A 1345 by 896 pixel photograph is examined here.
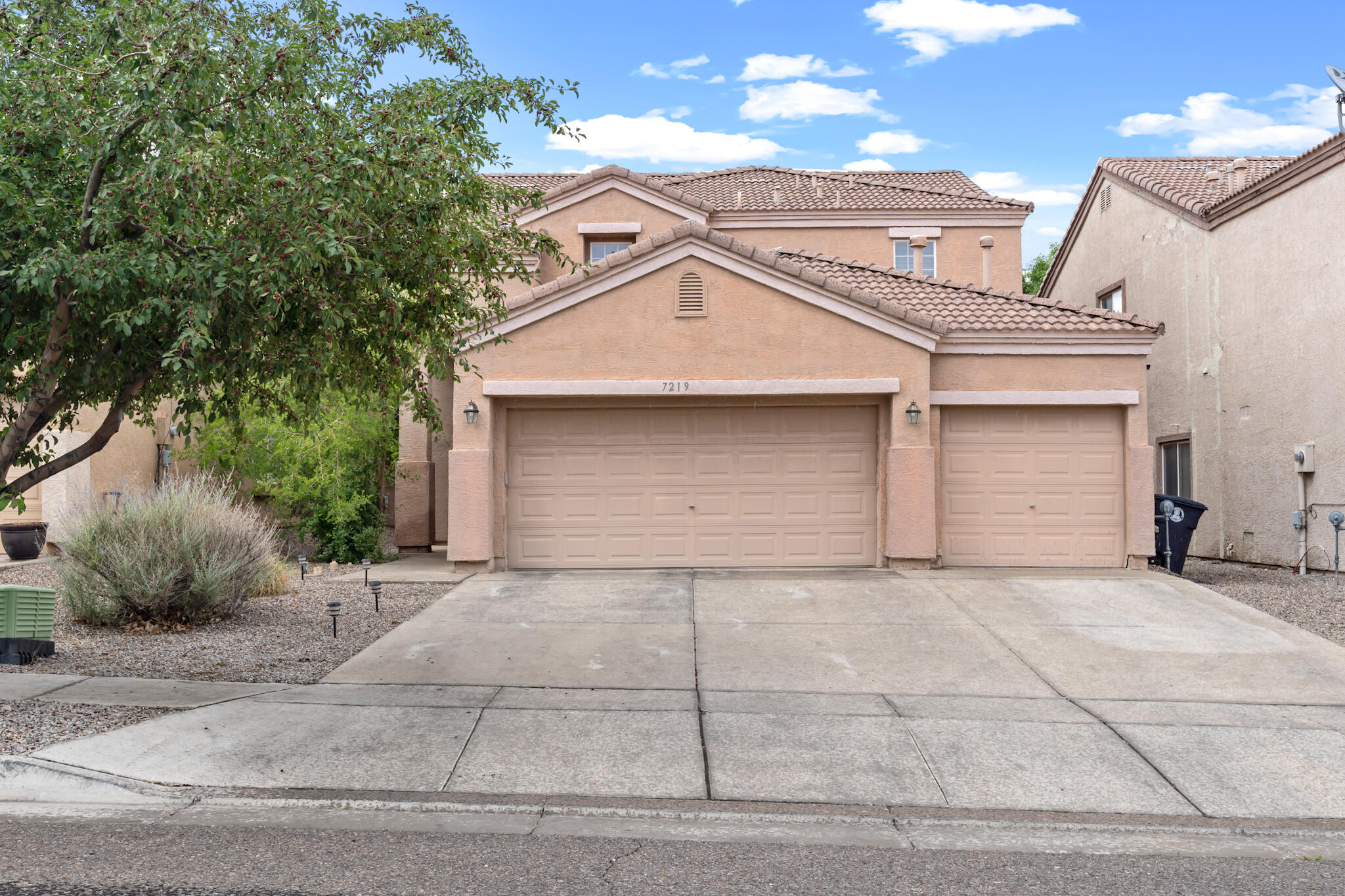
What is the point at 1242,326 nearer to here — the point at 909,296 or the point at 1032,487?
the point at 1032,487

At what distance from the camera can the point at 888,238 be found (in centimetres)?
2139

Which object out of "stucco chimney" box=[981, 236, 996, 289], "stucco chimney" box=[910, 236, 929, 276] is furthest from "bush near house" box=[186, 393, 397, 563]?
"stucco chimney" box=[981, 236, 996, 289]

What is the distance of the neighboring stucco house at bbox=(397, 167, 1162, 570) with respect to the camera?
13750 mm

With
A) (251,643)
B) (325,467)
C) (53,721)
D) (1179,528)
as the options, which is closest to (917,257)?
(1179,528)

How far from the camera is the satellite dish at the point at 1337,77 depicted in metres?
15.7

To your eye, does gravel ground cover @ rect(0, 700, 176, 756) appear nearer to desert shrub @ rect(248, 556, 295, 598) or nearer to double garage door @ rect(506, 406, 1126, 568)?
desert shrub @ rect(248, 556, 295, 598)

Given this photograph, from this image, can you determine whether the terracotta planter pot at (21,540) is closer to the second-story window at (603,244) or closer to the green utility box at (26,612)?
the green utility box at (26,612)

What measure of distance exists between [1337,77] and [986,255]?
683 cm

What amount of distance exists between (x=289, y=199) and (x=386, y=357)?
168 centimetres

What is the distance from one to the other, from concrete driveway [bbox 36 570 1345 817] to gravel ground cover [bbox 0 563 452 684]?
432mm

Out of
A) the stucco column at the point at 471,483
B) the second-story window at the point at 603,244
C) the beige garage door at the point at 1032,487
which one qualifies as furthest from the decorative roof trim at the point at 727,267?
the second-story window at the point at 603,244

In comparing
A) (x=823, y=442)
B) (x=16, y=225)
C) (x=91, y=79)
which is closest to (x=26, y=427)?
(x=16, y=225)

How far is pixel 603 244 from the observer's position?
20.4 meters

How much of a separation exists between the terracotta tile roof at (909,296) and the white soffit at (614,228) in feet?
16.3
